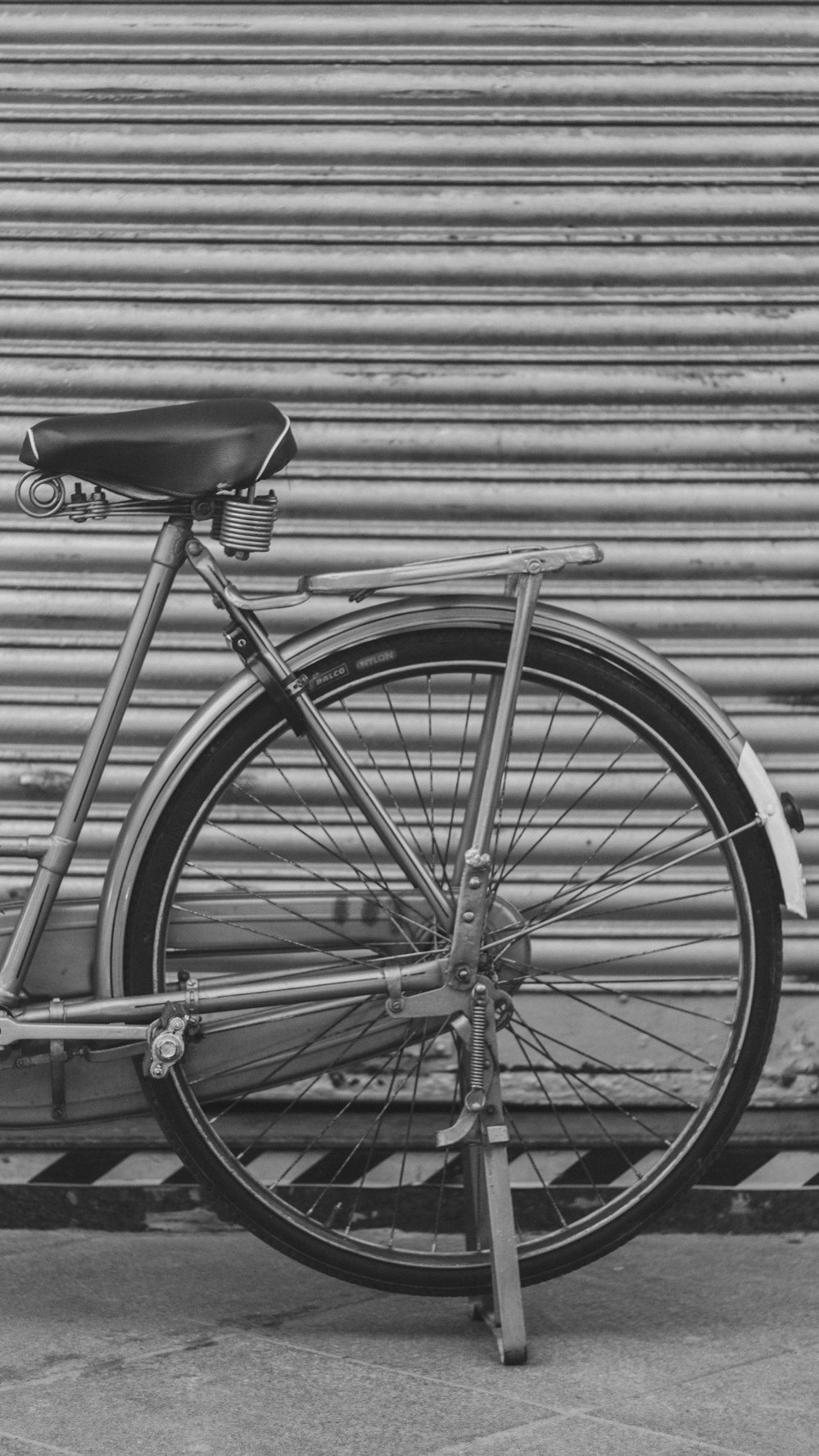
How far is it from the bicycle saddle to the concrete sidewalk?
5.03ft

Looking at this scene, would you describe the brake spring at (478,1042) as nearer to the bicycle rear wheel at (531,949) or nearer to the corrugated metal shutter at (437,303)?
the bicycle rear wheel at (531,949)

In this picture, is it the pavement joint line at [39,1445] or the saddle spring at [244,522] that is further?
the saddle spring at [244,522]

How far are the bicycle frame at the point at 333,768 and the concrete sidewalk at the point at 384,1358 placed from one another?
0.59m

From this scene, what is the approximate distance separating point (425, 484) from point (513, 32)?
107 cm

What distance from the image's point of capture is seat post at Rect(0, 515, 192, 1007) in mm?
2441

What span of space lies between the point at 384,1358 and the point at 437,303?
2.22m

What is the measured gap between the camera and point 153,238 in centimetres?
314

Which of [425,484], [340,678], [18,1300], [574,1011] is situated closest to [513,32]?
[425,484]

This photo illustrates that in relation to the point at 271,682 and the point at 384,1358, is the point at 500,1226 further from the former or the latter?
the point at 271,682

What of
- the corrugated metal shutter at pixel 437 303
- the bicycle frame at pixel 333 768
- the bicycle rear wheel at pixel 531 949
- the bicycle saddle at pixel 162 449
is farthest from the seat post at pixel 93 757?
the corrugated metal shutter at pixel 437 303

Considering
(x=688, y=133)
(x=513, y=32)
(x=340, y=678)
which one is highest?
(x=513, y=32)

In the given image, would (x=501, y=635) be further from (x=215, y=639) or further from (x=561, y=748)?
(x=215, y=639)

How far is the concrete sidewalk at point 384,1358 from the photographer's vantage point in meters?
2.12

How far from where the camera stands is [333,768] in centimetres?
246
